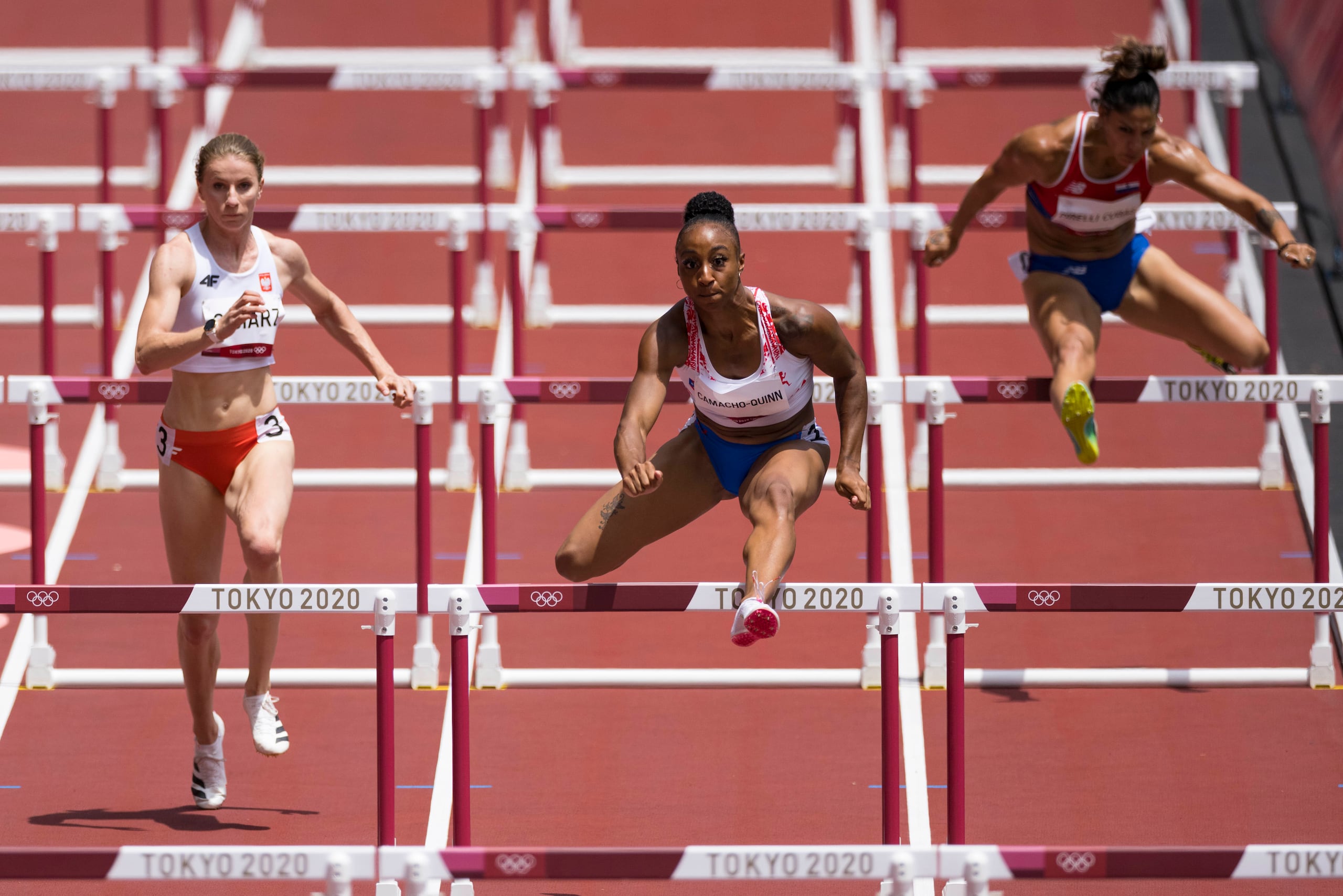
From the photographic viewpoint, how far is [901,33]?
9078 millimetres

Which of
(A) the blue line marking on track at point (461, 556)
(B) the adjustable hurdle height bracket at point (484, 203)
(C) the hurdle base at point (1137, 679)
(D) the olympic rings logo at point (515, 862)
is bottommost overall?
(D) the olympic rings logo at point (515, 862)

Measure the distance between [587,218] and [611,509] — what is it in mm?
1780

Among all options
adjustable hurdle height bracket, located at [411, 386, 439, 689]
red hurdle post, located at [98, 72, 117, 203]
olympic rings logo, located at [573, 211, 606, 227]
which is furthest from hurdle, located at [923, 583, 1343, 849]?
red hurdle post, located at [98, 72, 117, 203]

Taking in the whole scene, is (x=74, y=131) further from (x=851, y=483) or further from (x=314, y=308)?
(x=851, y=483)

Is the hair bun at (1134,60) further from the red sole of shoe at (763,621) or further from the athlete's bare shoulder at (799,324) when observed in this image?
the red sole of shoe at (763,621)

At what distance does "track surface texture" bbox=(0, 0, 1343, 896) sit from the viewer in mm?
5711

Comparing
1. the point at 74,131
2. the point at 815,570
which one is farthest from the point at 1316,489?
the point at 74,131

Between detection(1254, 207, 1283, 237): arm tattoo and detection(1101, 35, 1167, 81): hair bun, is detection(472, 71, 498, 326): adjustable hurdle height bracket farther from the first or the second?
detection(1254, 207, 1283, 237): arm tattoo

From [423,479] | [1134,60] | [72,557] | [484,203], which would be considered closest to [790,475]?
[423,479]

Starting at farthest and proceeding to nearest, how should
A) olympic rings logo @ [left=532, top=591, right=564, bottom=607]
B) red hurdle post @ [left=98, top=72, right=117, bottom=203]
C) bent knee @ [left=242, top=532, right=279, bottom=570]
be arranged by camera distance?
1. red hurdle post @ [left=98, top=72, right=117, bottom=203]
2. bent knee @ [left=242, top=532, right=279, bottom=570]
3. olympic rings logo @ [left=532, top=591, right=564, bottom=607]

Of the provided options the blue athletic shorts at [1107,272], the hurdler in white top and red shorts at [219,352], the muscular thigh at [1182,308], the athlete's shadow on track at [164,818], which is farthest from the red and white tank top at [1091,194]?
the athlete's shadow on track at [164,818]

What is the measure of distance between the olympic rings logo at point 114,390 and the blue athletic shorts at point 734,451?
6.11ft

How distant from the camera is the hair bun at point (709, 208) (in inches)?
202

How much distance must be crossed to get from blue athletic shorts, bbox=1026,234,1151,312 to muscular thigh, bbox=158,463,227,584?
3.01m
